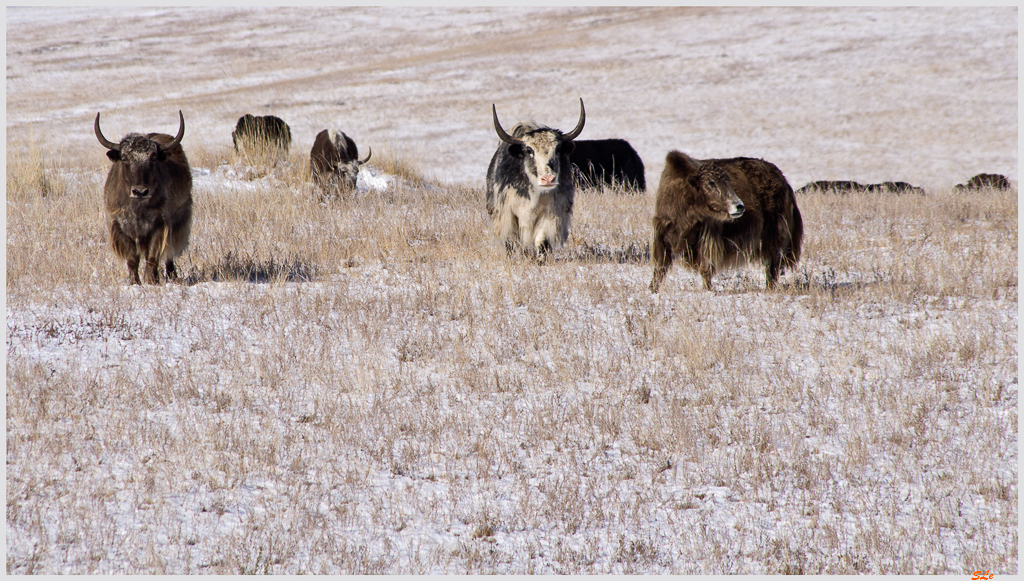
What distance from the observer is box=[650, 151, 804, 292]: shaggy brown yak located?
6637 mm

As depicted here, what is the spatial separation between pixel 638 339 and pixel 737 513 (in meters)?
2.15

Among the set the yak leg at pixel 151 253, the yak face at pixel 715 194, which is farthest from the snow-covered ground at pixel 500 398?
the yak face at pixel 715 194

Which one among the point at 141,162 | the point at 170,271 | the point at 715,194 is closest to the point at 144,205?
the point at 141,162

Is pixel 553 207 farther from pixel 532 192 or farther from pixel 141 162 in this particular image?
pixel 141 162

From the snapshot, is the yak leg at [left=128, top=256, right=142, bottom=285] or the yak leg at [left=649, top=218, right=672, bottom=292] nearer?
the yak leg at [left=649, top=218, right=672, bottom=292]

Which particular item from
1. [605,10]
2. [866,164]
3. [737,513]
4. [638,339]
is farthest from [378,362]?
[605,10]

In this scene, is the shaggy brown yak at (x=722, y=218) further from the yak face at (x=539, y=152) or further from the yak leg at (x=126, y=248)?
the yak leg at (x=126, y=248)

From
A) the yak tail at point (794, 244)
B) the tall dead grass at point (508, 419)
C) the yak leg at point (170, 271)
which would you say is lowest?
the tall dead grass at point (508, 419)

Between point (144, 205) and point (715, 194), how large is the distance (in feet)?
15.6

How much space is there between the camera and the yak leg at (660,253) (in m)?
6.96

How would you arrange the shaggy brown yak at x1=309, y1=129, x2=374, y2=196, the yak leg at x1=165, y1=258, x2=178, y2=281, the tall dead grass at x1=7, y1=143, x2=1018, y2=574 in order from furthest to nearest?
the shaggy brown yak at x1=309, y1=129, x2=374, y2=196 < the yak leg at x1=165, y1=258, x2=178, y2=281 < the tall dead grass at x1=7, y1=143, x2=1018, y2=574

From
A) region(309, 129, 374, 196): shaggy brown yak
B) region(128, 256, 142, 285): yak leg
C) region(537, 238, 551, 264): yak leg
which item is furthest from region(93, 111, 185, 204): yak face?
region(309, 129, 374, 196): shaggy brown yak

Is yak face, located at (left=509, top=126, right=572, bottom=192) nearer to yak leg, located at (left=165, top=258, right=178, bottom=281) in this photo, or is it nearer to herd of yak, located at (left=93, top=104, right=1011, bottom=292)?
herd of yak, located at (left=93, top=104, right=1011, bottom=292)

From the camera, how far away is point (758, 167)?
714cm
